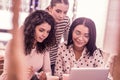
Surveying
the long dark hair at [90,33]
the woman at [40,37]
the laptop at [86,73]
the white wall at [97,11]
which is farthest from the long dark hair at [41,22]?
the white wall at [97,11]

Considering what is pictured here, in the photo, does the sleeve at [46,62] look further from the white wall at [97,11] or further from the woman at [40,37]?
the white wall at [97,11]

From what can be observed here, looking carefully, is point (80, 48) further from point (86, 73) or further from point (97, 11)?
point (97, 11)

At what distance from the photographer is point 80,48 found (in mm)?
1559

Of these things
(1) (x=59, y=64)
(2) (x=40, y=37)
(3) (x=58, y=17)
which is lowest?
(1) (x=59, y=64)

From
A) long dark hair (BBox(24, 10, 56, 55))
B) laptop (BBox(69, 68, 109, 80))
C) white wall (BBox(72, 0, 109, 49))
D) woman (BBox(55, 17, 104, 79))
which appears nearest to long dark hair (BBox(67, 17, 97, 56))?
woman (BBox(55, 17, 104, 79))

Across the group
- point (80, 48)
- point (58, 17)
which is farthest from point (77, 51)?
point (58, 17)

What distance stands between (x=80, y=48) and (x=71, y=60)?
0.09 m

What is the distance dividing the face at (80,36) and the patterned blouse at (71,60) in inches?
1.7

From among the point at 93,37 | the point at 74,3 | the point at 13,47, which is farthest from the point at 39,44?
the point at 13,47

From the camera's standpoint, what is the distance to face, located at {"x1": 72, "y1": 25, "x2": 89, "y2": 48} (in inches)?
60.5

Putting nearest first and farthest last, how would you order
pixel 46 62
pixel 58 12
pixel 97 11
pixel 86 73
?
pixel 86 73 < pixel 46 62 < pixel 58 12 < pixel 97 11

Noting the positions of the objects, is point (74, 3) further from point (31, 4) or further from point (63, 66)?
point (63, 66)

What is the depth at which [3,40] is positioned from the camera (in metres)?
2.08

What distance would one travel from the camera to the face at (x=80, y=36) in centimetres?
154
